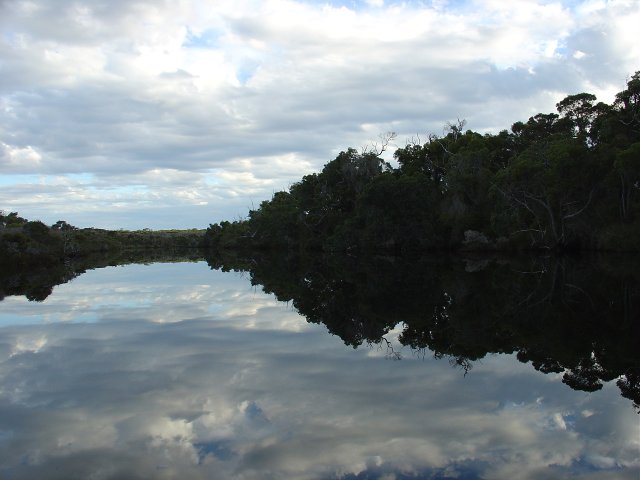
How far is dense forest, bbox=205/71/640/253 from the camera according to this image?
44.9 meters

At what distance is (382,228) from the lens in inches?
2383

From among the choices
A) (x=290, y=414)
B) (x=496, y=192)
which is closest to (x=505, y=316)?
(x=290, y=414)

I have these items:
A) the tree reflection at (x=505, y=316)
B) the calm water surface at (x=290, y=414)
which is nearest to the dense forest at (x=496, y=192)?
the tree reflection at (x=505, y=316)

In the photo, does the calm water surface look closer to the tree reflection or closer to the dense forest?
the tree reflection

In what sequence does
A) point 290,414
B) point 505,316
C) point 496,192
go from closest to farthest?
point 290,414
point 505,316
point 496,192

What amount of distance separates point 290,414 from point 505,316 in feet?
32.2

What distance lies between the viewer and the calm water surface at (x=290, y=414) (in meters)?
6.00

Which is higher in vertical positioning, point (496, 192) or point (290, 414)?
point (496, 192)

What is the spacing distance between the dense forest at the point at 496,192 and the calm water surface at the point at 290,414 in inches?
1455

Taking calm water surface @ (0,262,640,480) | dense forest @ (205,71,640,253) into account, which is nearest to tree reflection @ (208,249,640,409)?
calm water surface @ (0,262,640,480)

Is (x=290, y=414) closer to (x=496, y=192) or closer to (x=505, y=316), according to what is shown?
(x=505, y=316)

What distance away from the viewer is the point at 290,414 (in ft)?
25.6

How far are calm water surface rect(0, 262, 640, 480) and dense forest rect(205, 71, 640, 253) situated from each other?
36969 mm

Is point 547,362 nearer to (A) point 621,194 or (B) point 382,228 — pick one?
(A) point 621,194
